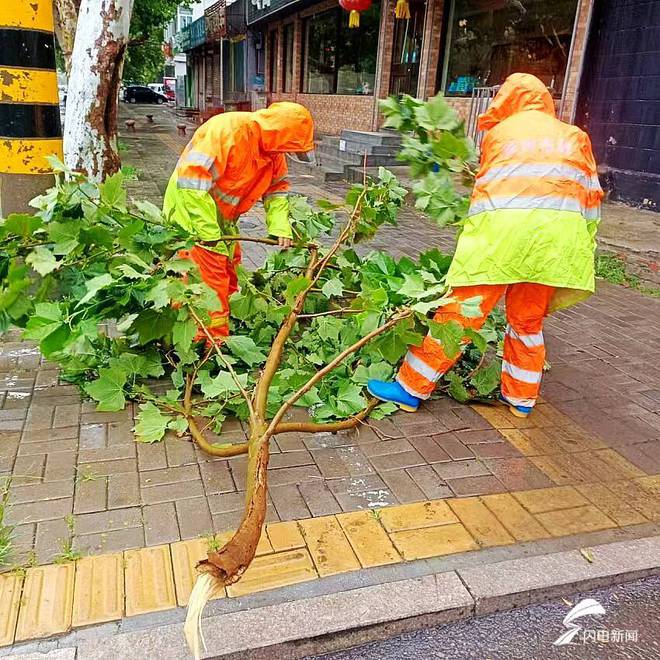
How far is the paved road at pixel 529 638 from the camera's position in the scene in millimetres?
2115

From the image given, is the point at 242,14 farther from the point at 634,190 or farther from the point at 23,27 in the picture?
the point at 23,27

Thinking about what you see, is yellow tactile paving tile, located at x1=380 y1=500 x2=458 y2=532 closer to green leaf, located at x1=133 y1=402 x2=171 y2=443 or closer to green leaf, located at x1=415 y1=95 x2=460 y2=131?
green leaf, located at x1=133 y1=402 x2=171 y2=443

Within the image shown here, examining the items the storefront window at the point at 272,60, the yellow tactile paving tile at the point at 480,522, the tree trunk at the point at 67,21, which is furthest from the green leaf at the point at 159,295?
the storefront window at the point at 272,60

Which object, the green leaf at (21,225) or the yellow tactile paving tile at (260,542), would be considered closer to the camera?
the yellow tactile paving tile at (260,542)

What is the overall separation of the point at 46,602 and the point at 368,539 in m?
1.15

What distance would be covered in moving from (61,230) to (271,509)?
161 centimetres

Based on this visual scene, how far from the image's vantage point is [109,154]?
586 centimetres

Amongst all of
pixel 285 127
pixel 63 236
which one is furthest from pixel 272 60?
pixel 63 236

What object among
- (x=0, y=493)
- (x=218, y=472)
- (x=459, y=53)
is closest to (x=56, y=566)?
(x=0, y=493)

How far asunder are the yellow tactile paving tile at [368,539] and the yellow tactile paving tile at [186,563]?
539mm

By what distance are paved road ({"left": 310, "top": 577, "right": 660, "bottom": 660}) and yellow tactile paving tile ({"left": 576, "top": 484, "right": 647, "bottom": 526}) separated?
15.6 inches

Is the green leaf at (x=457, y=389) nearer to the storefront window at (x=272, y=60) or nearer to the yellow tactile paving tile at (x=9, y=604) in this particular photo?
the yellow tactile paving tile at (x=9, y=604)

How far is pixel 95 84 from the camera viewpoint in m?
5.56

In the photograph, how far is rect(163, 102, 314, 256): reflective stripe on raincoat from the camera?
3334 millimetres
